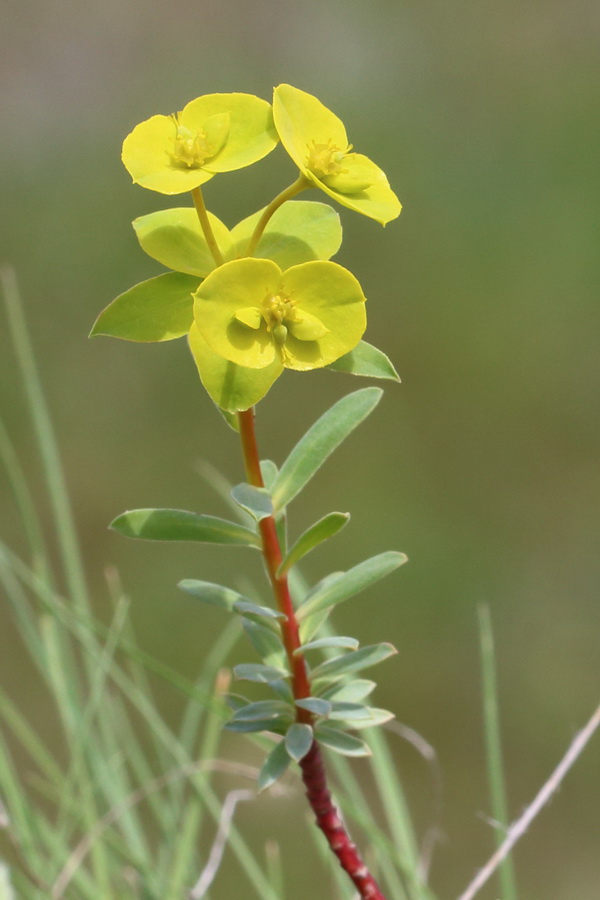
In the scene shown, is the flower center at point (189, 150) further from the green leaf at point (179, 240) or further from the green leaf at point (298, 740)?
the green leaf at point (298, 740)

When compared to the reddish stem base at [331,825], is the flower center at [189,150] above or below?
above

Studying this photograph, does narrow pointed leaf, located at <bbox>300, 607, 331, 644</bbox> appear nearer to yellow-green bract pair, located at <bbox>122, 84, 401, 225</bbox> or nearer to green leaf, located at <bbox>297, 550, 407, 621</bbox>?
green leaf, located at <bbox>297, 550, 407, 621</bbox>

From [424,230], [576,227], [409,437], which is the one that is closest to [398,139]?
[424,230]

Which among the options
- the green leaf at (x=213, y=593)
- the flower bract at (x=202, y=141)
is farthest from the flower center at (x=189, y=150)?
the green leaf at (x=213, y=593)

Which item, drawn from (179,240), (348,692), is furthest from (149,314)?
(348,692)

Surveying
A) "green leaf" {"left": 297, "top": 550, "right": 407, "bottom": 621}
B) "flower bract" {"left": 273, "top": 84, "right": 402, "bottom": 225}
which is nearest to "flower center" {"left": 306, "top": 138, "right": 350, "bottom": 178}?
"flower bract" {"left": 273, "top": 84, "right": 402, "bottom": 225}

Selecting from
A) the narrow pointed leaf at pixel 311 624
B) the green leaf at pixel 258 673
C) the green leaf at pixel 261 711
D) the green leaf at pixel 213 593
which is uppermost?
the green leaf at pixel 213 593

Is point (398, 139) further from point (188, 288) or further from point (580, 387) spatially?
point (188, 288)
